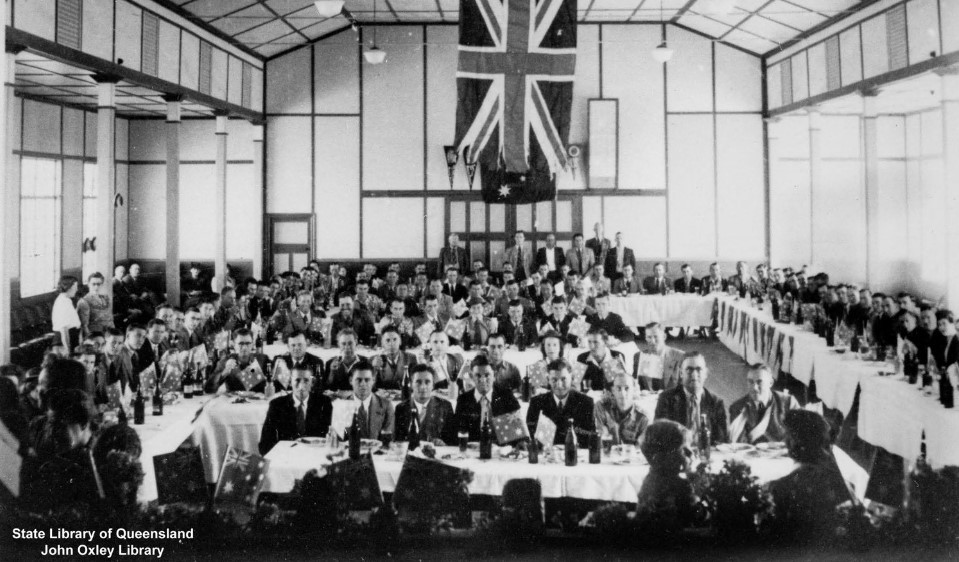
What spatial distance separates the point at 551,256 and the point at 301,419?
33.8ft

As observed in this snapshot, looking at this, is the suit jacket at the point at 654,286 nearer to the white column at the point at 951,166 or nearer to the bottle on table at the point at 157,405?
the white column at the point at 951,166

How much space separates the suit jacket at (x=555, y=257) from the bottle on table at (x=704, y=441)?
33.5 ft

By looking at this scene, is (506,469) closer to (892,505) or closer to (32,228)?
(892,505)

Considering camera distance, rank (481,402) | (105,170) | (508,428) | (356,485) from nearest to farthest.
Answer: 1. (356,485)
2. (508,428)
3. (481,402)
4. (105,170)

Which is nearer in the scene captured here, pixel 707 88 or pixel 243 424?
pixel 243 424

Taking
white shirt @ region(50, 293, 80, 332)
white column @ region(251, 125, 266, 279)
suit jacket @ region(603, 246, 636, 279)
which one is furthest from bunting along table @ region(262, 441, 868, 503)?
white column @ region(251, 125, 266, 279)

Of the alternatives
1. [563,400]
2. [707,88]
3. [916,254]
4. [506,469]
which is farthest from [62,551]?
[916,254]

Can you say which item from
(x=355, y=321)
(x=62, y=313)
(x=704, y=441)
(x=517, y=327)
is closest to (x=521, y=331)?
(x=517, y=327)

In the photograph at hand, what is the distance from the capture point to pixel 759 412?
5.79m

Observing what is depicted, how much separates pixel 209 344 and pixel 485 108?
4.18 meters

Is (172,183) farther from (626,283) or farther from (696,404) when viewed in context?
(696,404)

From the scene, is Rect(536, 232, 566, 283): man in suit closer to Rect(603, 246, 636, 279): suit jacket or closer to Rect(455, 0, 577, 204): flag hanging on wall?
Rect(603, 246, 636, 279): suit jacket

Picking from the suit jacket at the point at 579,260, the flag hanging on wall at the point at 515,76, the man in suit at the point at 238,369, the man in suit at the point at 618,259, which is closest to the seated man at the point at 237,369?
the man in suit at the point at 238,369

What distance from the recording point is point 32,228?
48.1 feet
